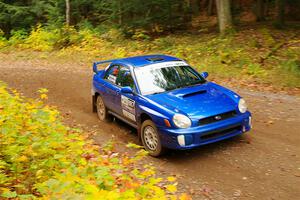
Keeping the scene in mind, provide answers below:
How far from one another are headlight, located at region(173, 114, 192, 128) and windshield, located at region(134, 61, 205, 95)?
1087 mm

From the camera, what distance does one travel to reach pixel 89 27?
22.9m

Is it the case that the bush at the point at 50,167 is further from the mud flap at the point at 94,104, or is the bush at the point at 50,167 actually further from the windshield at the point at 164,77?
the mud flap at the point at 94,104

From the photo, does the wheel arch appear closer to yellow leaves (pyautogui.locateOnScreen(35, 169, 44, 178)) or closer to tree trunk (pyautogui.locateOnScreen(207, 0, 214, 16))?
yellow leaves (pyautogui.locateOnScreen(35, 169, 44, 178))

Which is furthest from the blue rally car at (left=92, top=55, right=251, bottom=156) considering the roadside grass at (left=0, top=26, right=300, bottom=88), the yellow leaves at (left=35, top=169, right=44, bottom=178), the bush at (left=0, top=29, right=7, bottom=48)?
the bush at (left=0, top=29, right=7, bottom=48)

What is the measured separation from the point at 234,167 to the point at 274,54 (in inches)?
343

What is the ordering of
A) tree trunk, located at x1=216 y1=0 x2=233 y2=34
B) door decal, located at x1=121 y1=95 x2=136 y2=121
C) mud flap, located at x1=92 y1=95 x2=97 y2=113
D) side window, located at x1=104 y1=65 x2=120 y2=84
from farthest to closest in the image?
tree trunk, located at x1=216 y1=0 x2=233 y2=34
mud flap, located at x1=92 y1=95 x2=97 y2=113
side window, located at x1=104 y1=65 x2=120 y2=84
door decal, located at x1=121 y1=95 x2=136 y2=121

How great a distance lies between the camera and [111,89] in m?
8.58

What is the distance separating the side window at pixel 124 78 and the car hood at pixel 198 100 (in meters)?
0.85

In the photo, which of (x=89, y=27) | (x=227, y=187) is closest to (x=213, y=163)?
(x=227, y=187)

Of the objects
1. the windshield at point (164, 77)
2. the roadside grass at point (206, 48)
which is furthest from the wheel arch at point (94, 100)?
the roadside grass at point (206, 48)

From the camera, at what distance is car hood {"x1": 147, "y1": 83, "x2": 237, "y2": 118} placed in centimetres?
658

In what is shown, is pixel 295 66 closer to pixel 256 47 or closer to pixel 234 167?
pixel 256 47

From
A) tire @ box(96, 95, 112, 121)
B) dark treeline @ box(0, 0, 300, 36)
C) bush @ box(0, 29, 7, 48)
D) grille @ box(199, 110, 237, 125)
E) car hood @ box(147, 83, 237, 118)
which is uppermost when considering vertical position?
dark treeline @ box(0, 0, 300, 36)

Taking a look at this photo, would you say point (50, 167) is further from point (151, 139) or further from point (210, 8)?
point (210, 8)
